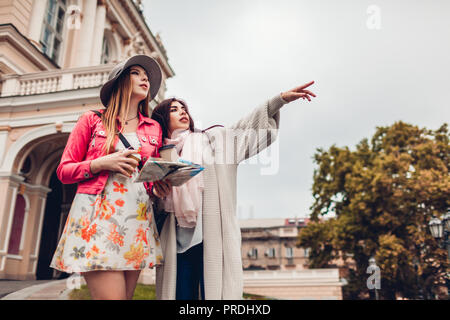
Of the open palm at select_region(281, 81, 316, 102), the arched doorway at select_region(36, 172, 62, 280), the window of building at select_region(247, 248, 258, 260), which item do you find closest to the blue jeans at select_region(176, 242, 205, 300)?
the open palm at select_region(281, 81, 316, 102)

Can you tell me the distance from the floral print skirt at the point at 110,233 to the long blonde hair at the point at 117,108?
0.84ft

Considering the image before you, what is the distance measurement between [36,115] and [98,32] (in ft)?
25.5

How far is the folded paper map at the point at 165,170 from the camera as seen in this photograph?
176cm

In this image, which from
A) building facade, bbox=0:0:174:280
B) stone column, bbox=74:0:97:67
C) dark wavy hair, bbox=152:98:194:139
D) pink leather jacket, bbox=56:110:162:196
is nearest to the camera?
pink leather jacket, bbox=56:110:162:196

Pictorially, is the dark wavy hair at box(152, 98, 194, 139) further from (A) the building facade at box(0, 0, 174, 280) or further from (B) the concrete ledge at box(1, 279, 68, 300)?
(A) the building facade at box(0, 0, 174, 280)

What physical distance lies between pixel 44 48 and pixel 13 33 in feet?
7.77

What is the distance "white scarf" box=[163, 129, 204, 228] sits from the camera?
2141 millimetres

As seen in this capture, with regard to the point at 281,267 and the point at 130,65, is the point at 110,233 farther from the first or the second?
the point at 281,267

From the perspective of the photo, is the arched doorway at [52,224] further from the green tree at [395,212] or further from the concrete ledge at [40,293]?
the green tree at [395,212]

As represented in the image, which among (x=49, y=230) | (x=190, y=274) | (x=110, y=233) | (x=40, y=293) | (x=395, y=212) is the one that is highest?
(x=395, y=212)

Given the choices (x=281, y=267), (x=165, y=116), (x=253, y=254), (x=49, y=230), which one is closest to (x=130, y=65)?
(x=165, y=116)

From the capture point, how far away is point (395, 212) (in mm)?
18906

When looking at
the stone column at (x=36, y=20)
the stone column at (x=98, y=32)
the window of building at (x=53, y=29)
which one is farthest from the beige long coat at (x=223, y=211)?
the stone column at (x=98, y=32)
